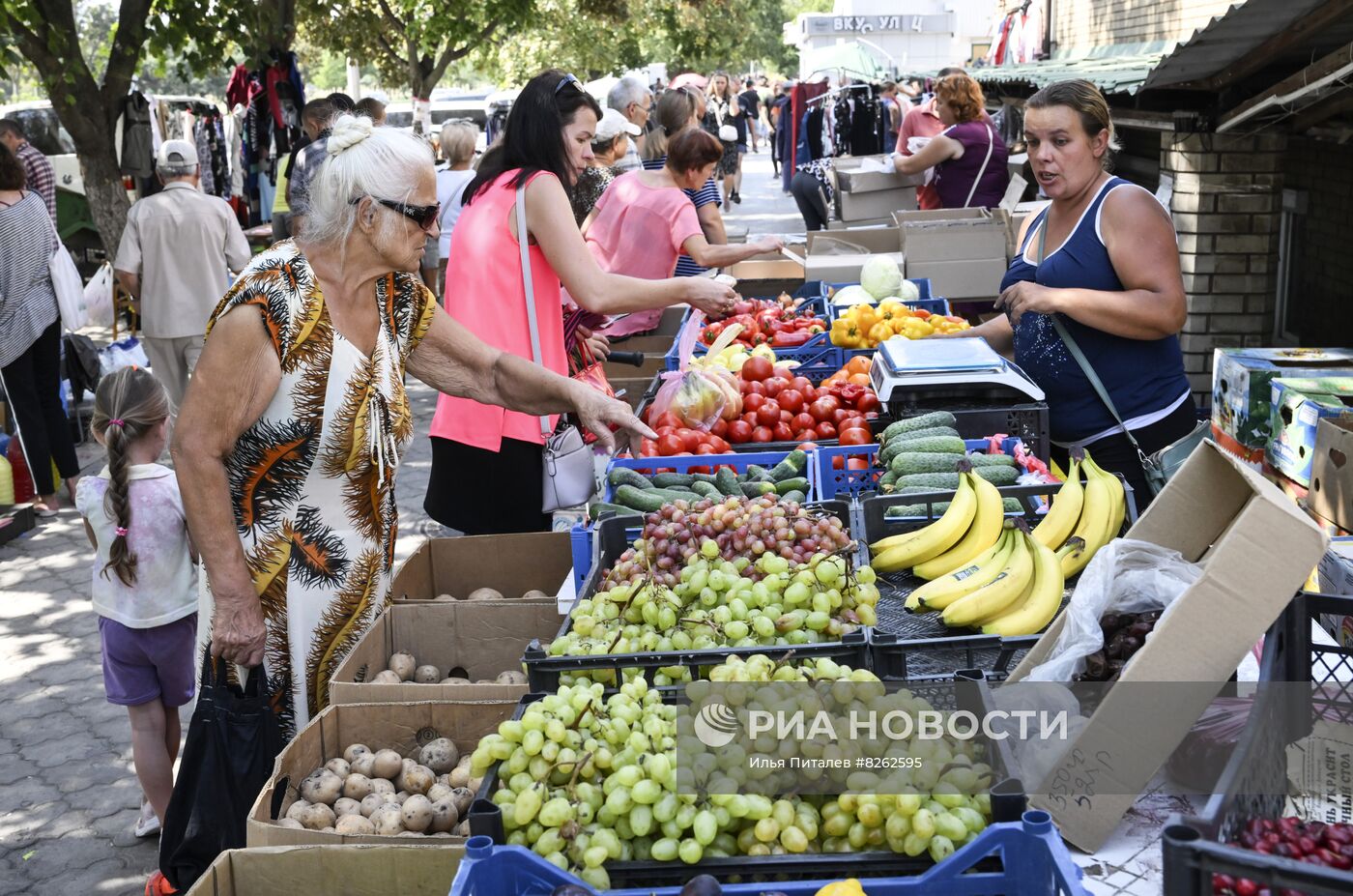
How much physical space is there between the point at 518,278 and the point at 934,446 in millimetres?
1500

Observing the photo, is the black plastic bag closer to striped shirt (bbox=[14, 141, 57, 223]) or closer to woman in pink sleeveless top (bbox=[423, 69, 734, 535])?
woman in pink sleeveless top (bbox=[423, 69, 734, 535])

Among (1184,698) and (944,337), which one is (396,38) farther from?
(1184,698)

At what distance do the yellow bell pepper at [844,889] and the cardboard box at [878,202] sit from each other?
9960 millimetres

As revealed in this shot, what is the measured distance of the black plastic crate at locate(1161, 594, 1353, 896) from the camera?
1.37 m

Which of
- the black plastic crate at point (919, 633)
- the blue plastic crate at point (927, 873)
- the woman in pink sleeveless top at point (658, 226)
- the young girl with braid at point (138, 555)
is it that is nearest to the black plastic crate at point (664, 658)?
the black plastic crate at point (919, 633)

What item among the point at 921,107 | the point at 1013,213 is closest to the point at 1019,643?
the point at 1013,213

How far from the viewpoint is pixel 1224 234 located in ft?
23.3

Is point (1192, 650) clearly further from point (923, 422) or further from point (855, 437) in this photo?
point (855, 437)

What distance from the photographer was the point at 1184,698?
1995mm

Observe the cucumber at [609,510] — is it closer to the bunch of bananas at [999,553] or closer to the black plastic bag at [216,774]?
the bunch of bananas at [999,553]

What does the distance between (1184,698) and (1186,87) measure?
524 centimetres

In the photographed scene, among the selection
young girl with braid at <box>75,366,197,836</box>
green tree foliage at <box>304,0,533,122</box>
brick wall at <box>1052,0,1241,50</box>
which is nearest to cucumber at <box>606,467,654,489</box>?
young girl with braid at <box>75,366,197,836</box>

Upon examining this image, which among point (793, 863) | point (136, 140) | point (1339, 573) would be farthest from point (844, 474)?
point (136, 140)

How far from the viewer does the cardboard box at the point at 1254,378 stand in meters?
5.07
